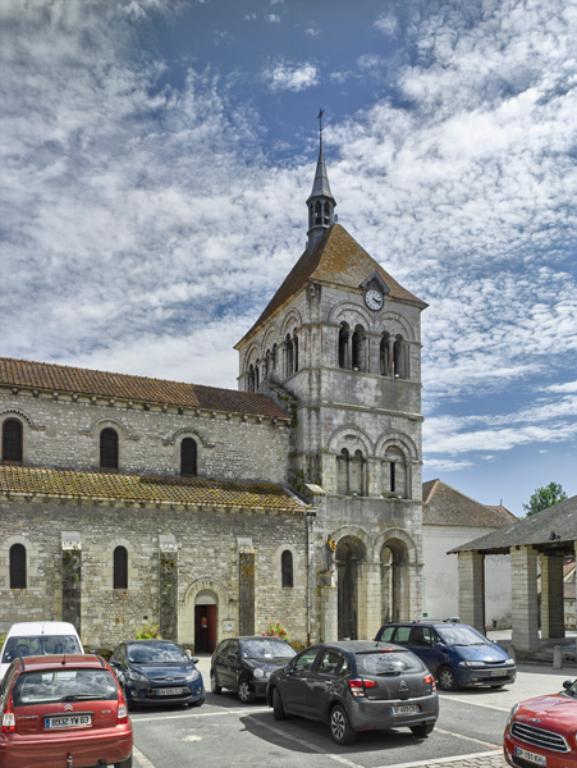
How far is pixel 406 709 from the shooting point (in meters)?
11.2

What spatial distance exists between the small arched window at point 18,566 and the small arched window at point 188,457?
795 centimetres

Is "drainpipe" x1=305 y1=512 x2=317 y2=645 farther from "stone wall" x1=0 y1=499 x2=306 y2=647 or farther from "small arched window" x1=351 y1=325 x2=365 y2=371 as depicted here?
"small arched window" x1=351 y1=325 x2=365 y2=371

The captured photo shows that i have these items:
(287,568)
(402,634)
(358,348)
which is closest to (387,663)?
(402,634)

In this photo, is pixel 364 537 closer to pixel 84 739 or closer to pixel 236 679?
pixel 236 679

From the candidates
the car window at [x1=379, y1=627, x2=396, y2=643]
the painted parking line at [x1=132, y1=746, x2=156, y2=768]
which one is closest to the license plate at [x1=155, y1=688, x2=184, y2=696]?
the painted parking line at [x1=132, y1=746, x2=156, y2=768]

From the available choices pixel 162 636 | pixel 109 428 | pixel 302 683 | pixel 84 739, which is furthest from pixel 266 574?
pixel 84 739

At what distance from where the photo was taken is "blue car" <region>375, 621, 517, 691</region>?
16406mm

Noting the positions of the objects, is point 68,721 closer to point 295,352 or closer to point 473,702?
point 473,702

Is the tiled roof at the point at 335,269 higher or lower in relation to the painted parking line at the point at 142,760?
higher

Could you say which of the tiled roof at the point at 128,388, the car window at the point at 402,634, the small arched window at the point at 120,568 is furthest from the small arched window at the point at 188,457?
the car window at the point at 402,634

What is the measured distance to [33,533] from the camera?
25.5 metres

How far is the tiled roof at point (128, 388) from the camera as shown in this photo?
29.2 m

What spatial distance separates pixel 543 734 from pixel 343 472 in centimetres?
2538

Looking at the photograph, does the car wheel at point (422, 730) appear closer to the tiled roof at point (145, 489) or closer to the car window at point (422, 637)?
the car window at point (422, 637)
